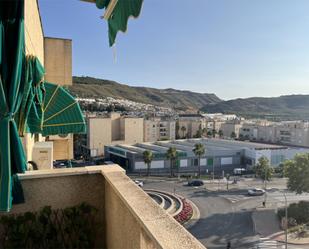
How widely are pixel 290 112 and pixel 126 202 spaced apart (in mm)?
183783

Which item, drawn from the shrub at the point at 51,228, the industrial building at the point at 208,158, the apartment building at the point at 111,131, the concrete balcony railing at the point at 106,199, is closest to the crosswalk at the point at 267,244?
the concrete balcony railing at the point at 106,199

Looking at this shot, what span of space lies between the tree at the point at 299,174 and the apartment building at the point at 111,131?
1429 inches

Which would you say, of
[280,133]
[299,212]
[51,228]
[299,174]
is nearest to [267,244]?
[299,212]

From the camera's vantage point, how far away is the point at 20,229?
370 cm

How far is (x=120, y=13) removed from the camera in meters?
2.28

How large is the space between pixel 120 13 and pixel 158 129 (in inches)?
2606

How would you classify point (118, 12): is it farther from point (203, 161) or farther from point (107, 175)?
point (203, 161)

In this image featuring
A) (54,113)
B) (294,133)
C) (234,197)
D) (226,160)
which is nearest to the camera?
(54,113)

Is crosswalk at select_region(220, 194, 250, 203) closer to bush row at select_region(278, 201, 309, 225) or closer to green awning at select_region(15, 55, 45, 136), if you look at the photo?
bush row at select_region(278, 201, 309, 225)

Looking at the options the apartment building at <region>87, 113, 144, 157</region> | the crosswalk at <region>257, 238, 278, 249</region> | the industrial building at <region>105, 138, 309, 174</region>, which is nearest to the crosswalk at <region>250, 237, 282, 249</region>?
the crosswalk at <region>257, 238, 278, 249</region>

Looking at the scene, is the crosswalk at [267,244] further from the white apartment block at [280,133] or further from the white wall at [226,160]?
the white apartment block at [280,133]

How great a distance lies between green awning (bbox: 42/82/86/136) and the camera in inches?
236

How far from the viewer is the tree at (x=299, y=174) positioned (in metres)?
27.8

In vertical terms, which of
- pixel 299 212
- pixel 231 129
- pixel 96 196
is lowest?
pixel 299 212
